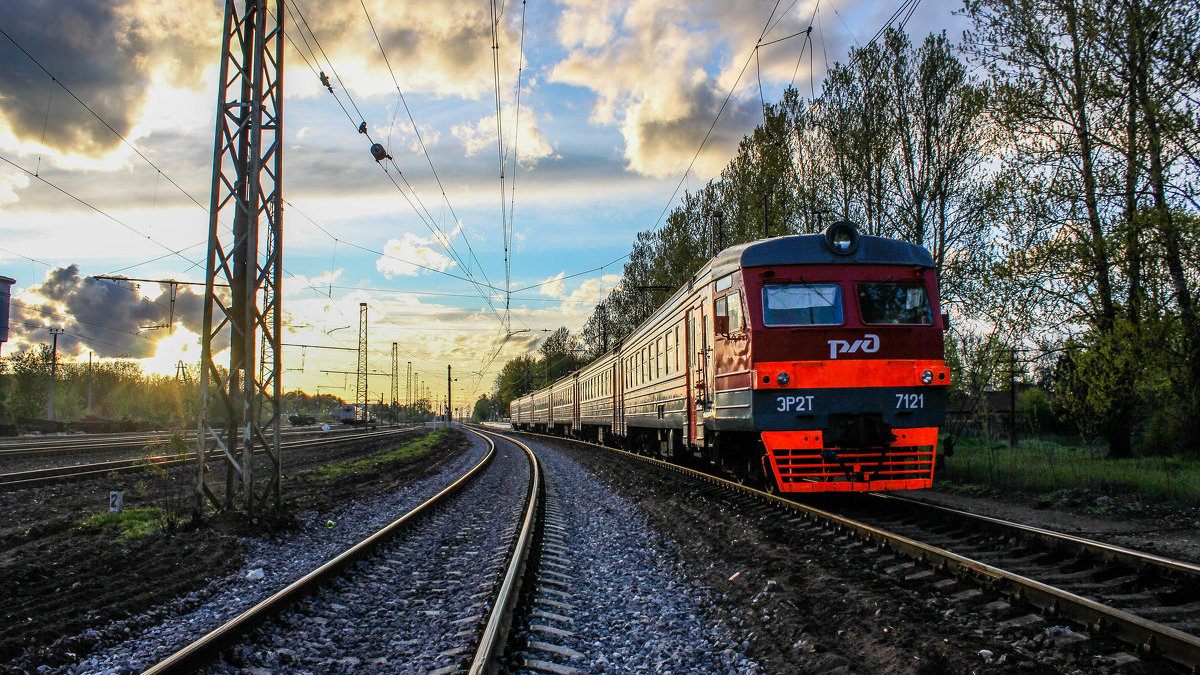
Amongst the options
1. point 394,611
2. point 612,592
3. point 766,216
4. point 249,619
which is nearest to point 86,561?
point 249,619

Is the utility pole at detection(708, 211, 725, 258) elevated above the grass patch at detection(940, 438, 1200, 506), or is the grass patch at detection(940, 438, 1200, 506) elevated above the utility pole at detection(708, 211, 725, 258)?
the utility pole at detection(708, 211, 725, 258)

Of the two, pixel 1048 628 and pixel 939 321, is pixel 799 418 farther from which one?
pixel 1048 628

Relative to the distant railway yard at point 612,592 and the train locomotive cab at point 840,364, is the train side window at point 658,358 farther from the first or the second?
the train locomotive cab at point 840,364

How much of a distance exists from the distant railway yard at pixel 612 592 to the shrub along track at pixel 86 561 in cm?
3

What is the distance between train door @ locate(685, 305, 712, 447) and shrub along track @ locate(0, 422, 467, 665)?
577 cm

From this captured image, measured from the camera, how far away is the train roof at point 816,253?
8.69 meters

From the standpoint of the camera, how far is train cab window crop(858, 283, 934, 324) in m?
8.55

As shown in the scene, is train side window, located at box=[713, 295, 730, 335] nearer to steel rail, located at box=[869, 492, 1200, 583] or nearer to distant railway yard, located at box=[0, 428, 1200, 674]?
distant railway yard, located at box=[0, 428, 1200, 674]

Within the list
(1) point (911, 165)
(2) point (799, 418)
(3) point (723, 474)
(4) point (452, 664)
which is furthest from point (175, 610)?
(1) point (911, 165)

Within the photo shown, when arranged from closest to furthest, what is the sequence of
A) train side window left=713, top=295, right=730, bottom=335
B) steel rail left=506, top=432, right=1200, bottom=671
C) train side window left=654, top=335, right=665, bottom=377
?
1. steel rail left=506, top=432, right=1200, bottom=671
2. train side window left=713, top=295, right=730, bottom=335
3. train side window left=654, top=335, right=665, bottom=377

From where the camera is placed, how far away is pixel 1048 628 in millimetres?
4027

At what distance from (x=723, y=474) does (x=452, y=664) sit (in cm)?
1018

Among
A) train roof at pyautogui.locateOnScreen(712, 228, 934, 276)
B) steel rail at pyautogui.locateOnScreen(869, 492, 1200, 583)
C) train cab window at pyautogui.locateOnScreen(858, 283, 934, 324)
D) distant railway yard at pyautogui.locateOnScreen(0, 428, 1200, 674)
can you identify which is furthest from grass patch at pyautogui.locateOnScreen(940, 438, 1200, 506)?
steel rail at pyautogui.locateOnScreen(869, 492, 1200, 583)

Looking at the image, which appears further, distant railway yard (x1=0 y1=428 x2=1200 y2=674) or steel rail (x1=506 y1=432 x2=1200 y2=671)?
distant railway yard (x1=0 y1=428 x2=1200 y2=674)
